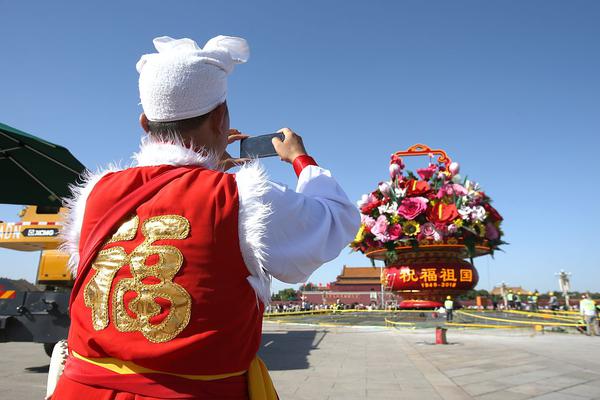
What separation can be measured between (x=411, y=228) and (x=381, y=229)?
846mm

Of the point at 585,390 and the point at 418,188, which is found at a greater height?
the point at 418,188

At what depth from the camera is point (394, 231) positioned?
457 inches

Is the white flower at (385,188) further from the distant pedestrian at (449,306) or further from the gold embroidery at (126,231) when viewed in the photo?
the gold embroidery at (126,231)

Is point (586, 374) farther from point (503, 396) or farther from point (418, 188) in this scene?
point (418, 188)

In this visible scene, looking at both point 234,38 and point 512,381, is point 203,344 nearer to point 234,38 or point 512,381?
point 234,38

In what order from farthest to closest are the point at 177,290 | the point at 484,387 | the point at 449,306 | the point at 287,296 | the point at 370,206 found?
the point at 287,296 < the point at 449,306 < the point at 370,206 < the point at 484,387 < the point at 177,290

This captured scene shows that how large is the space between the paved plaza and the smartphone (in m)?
3.85

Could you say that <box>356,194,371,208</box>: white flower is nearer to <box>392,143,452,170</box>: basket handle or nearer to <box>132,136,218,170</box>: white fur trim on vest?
<box>392,143,452,170</box>: basket handle

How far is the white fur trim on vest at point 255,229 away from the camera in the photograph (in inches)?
38.4

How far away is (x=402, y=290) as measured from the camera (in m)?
11.6

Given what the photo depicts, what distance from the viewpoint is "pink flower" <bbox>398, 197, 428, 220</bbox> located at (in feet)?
37.3

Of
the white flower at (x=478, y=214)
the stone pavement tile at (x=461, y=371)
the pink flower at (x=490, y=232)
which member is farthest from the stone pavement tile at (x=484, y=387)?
the pink flower at (x=490, y=232)

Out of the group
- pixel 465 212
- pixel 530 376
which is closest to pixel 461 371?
pixel 530 376

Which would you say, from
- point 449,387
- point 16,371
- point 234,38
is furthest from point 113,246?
point 16,371
